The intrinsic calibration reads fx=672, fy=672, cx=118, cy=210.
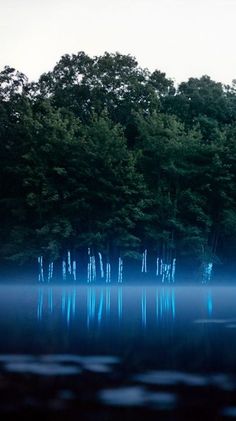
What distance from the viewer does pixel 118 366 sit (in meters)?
7.14

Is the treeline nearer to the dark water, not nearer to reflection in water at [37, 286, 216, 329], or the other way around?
reflection in water at [37, 286, 216, 329]

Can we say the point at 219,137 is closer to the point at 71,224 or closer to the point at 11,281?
the point at 71,224

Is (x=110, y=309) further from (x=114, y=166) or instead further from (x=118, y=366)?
(x=114, y=166)

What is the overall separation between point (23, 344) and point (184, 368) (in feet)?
8.87

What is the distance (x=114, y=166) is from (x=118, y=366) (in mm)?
25114

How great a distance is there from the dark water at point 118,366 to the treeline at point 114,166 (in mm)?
17466

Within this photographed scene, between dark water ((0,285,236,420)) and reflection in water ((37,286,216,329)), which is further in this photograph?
reflection in water ((37,286,216,329))

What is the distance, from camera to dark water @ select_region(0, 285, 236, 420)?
526 centimetres

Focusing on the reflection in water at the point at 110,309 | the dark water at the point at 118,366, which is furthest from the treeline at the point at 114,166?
the dark water at the point at 118,366

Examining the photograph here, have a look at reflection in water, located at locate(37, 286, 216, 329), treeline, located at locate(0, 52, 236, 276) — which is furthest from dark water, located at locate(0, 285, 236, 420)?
treeline, located at locate(0, 52, 236, 276)

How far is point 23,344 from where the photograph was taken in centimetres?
892

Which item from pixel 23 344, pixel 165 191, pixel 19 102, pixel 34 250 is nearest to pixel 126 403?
pixel 23 344

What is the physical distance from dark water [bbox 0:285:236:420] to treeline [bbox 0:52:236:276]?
1747 cm

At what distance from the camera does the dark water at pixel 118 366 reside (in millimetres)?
5262
